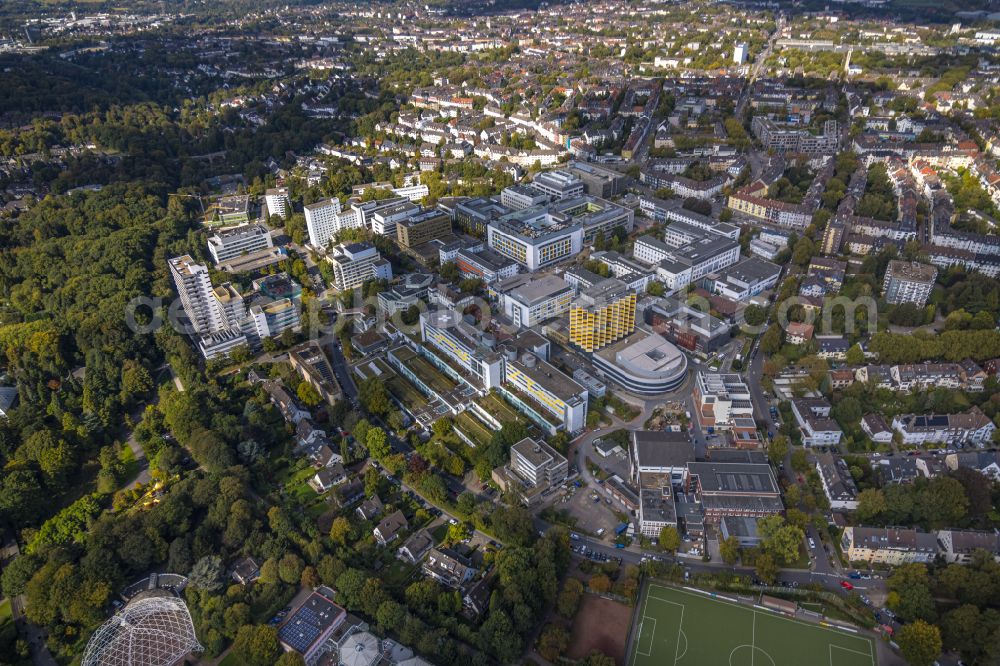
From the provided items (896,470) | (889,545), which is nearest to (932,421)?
(896,470)

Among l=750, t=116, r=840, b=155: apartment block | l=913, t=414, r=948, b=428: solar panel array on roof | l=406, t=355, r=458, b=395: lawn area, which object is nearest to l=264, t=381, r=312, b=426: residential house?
l=406, t=355, r=458, b=395: lawn area

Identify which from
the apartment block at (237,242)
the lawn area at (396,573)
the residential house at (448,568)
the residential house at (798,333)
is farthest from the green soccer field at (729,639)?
the apartment block at (237,242)

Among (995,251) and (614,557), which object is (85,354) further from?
(995,251)

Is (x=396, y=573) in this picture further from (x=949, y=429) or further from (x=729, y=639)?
(x=949, y=429)

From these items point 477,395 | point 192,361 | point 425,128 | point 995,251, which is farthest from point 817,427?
point 425,128

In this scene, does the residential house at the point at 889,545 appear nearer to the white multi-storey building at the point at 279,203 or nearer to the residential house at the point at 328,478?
the residential house at the point at 328,478
